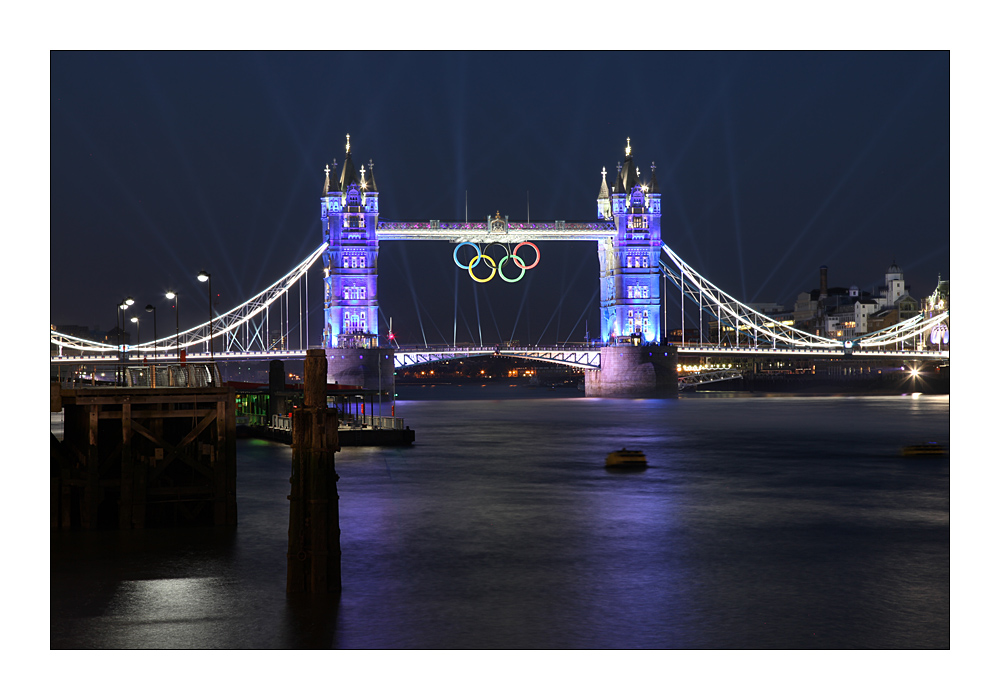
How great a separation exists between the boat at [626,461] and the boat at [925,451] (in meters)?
10.6

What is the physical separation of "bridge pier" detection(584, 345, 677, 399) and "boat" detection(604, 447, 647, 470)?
52.6m

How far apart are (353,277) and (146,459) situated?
65174 millimetres

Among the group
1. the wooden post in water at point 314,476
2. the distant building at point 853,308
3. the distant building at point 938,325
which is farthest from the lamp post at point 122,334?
the distant building at point 853,308

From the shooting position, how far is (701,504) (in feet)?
94.0

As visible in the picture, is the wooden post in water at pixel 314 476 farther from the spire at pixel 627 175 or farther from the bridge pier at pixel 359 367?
the spire at pixel 627 175

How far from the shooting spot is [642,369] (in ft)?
301

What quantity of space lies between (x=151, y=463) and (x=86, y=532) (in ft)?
5.44

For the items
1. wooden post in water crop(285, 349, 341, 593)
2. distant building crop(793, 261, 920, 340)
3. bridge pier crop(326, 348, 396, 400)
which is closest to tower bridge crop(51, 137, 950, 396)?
bridge pier crop(326, 348, 396, 400)

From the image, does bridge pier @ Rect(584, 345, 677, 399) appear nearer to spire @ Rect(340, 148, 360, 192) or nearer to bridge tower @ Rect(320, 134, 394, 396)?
bridge tower @ Rect(320, 134, 394, 396)

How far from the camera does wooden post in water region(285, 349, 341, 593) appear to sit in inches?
544
